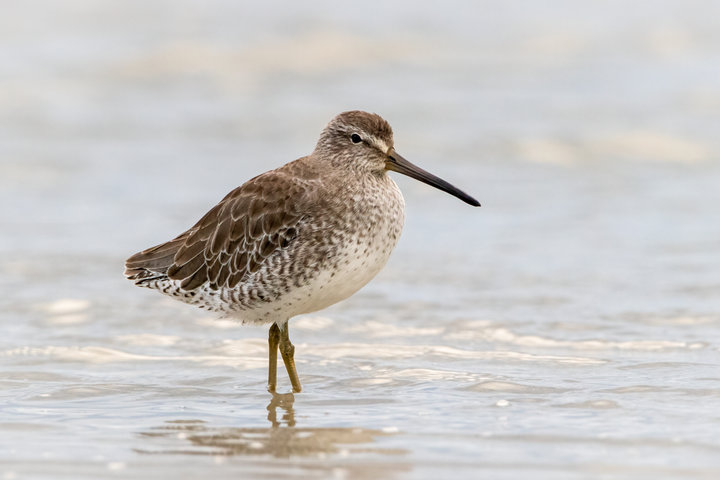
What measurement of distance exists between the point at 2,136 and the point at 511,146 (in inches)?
291

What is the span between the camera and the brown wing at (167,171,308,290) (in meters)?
7.93

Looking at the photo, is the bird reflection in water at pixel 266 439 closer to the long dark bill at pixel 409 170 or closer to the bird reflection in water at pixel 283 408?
the bird reflection in water at pixel 283 408

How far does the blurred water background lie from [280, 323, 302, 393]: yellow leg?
0.20m

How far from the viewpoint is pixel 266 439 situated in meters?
6.84

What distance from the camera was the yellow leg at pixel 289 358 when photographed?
8.13m

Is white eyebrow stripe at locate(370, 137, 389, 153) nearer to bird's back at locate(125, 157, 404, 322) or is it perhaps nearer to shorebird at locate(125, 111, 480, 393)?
shorebird at locate(125, 111, 480, 393)

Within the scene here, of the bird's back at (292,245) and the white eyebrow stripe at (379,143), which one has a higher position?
the white eyebrow stripe at (379,143)

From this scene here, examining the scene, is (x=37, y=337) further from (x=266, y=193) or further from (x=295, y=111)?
(x=295, y=111)

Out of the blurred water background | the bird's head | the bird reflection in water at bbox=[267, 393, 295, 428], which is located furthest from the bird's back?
the blurred water background

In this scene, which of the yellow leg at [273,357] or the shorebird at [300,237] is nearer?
the shorebird at [300,237]

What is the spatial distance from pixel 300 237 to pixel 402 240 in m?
5.22

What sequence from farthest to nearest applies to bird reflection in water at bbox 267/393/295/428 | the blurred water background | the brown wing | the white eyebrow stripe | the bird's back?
the white eyebrow stripe → the brown wing → the bird's back → bird reflection in water at bbox 267/393/295/428 → the blurred water background

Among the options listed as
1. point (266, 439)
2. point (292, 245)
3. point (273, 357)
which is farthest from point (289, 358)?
point (266, 439)

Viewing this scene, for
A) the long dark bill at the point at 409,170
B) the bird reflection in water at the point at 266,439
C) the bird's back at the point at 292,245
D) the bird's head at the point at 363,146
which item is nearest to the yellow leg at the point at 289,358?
the bird's back at the point at 292,245
